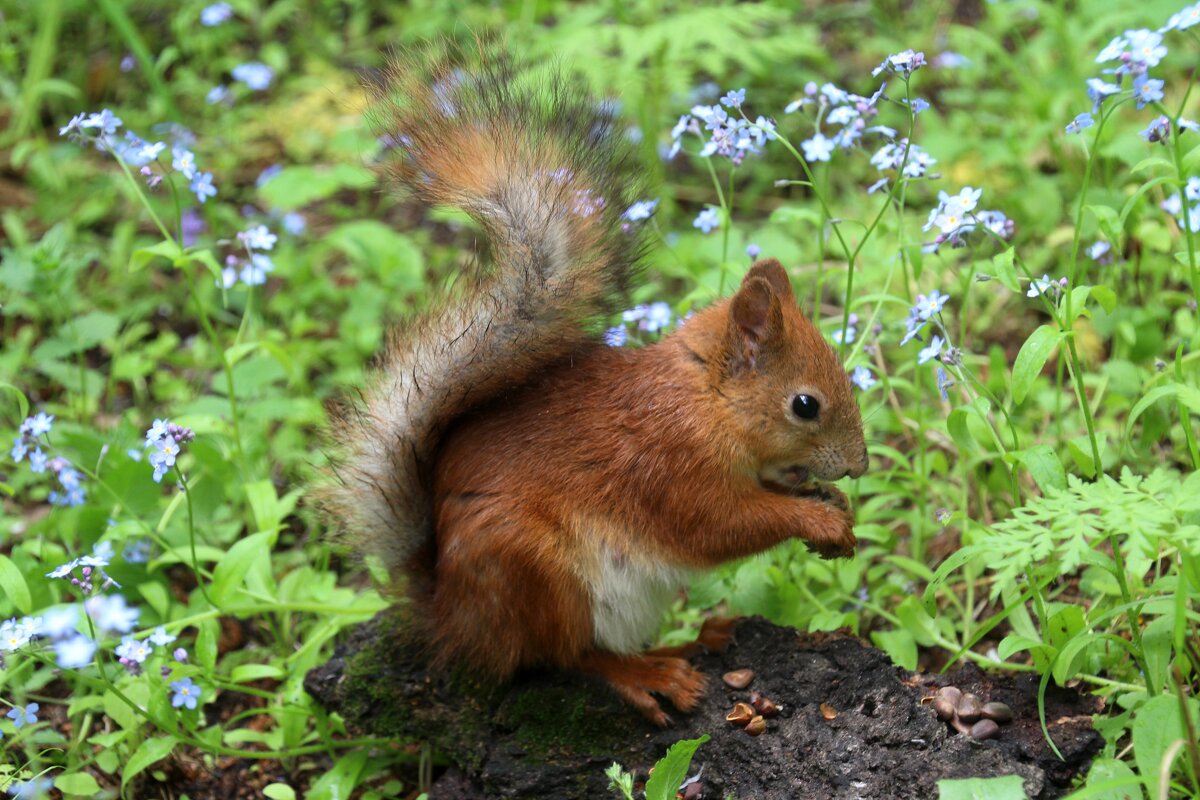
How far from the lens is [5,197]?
511cm

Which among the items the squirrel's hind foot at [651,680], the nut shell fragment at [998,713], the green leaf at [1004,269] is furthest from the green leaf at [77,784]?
the green leaf at [1004,269]

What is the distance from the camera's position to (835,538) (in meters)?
2.45

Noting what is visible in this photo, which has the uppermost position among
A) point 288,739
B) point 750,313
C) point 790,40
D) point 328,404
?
point 790,40

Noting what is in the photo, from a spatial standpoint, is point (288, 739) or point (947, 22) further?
point (947, 22)

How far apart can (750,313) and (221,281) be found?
127 centimetres

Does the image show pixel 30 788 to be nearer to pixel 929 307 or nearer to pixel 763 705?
pixel 763 705

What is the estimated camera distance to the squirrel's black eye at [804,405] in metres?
2.47

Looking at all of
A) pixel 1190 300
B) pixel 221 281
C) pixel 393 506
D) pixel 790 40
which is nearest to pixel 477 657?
pixel 393 506

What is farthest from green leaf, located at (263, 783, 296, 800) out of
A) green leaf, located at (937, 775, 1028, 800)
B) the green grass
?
green leaf, located at (937, 775, 1028, 800)

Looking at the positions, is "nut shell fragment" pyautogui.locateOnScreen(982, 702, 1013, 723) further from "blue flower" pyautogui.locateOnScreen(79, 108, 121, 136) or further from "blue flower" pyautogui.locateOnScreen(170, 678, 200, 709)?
"blue flower" pyautogui.locateOnScreen(79, 108, 121, 136)

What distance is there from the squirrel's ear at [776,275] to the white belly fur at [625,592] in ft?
2.07

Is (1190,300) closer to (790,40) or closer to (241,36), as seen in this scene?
(790,40)

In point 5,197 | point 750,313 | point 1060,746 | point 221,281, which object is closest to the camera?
point 1060,746

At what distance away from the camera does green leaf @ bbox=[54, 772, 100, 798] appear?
8.26 feet
